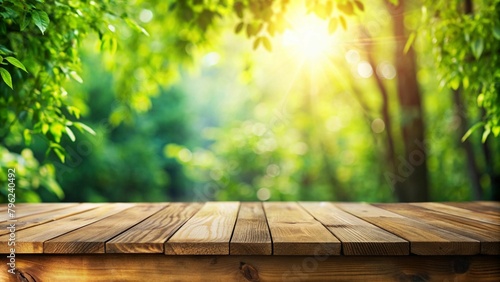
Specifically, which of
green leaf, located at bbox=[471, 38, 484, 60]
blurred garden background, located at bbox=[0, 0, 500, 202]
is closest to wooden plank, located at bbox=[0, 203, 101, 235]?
blurred garden background, located at bbox=[0, 0, 500, 202]

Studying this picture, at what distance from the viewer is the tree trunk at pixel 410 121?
4918 mm

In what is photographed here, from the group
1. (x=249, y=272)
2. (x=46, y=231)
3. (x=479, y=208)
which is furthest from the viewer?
(x=479, y=208)

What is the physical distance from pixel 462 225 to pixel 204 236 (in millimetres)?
972

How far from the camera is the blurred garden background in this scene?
2475mm

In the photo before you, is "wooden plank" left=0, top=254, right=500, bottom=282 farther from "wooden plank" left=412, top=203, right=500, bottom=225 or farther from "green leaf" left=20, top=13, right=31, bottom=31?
"green leaf" left=20, top=13, right=31, bottom=31

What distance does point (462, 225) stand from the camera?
1842mm

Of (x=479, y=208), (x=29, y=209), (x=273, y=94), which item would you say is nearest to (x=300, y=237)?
(x=479, y=208)

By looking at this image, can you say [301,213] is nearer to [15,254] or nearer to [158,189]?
[15,254]

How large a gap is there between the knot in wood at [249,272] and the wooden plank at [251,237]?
74 mm

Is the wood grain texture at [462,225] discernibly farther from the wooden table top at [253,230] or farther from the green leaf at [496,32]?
the green leaf at [496,32]

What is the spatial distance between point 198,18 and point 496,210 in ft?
7.27

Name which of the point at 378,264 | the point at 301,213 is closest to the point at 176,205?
the point at 301,213

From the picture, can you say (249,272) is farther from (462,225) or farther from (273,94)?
(273,94)

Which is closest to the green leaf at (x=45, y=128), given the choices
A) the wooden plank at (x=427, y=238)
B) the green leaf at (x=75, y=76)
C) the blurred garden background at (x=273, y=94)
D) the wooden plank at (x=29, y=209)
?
the blurred garden background at (x=273, y=94)
